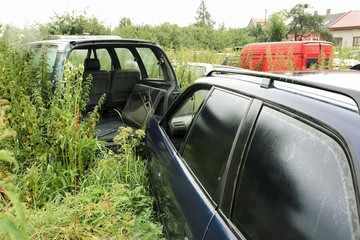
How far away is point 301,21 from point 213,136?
31.8 m

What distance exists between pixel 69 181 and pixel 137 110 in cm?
191

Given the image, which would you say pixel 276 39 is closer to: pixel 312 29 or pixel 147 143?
pixel 312 29

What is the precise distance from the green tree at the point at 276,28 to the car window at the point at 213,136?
2936 cm

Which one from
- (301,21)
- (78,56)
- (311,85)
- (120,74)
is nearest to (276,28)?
(301,21)

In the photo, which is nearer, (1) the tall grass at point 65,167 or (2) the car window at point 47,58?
(1) the tall grass at point 65,167

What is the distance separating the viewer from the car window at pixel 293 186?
99 centimetres

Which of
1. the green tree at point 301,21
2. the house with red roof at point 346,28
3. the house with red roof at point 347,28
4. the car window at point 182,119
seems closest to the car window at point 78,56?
the car window at point 182,119

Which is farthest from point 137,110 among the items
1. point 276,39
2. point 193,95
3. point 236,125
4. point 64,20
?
point 276,39

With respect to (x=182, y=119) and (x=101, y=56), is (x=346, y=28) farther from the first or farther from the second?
(x=182, y=119)

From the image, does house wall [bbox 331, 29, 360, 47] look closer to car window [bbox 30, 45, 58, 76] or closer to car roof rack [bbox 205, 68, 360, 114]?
car window [bbox 30, 45, 58, 76]

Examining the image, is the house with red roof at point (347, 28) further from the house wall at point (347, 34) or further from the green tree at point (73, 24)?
the green tree at point (73, 24)

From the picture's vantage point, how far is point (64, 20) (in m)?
19.7

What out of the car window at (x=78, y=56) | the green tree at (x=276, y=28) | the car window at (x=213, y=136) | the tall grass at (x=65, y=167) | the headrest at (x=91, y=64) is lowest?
the tall grass at (x=65, y=167)

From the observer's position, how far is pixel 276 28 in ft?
95.5
